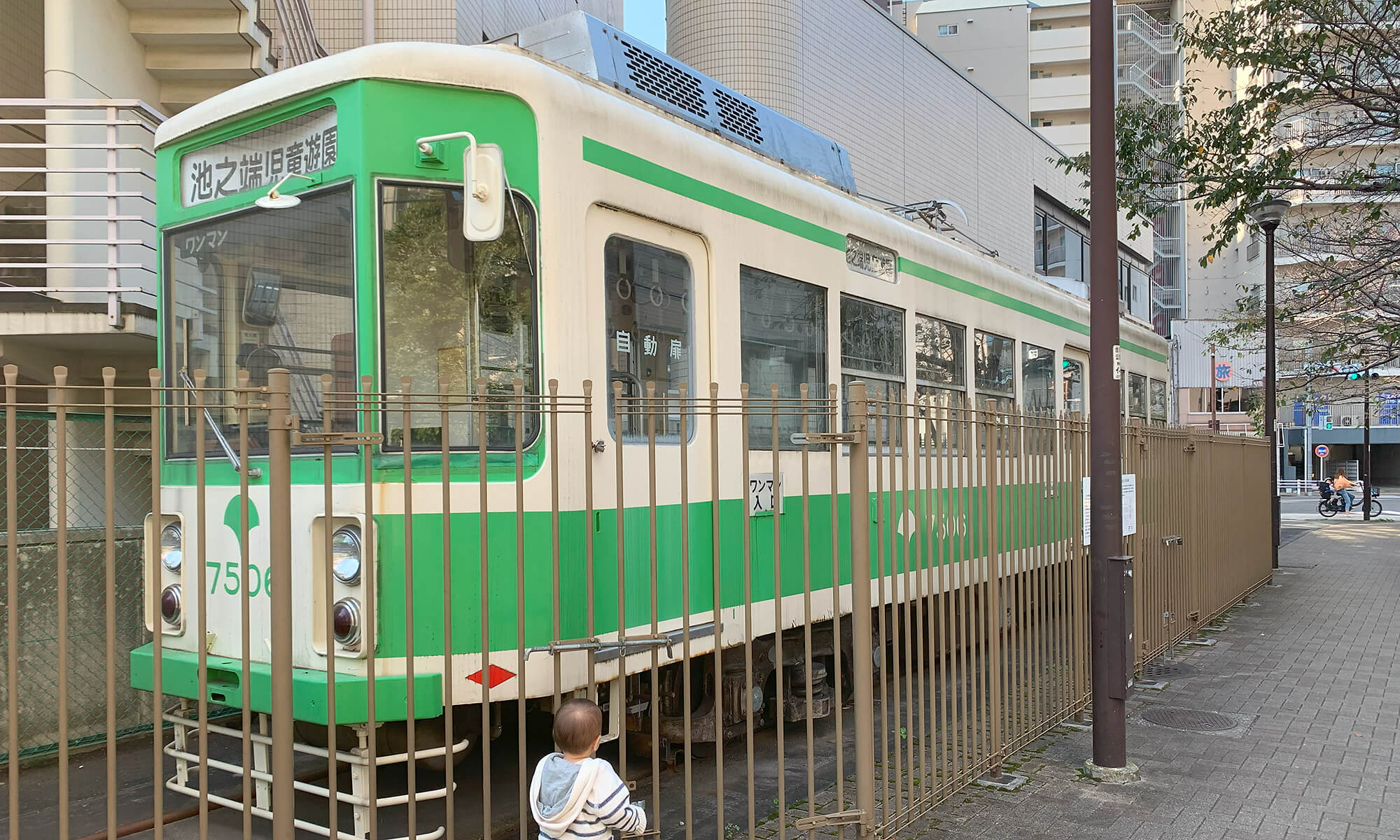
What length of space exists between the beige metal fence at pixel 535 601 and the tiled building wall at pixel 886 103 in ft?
29.0

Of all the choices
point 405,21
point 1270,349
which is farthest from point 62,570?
point 1270,349

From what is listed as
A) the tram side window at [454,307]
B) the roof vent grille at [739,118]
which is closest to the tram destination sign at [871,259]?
the roof vent grille at [739,118]

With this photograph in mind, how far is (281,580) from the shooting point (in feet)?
10.1

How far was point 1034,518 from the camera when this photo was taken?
6078 millimetres

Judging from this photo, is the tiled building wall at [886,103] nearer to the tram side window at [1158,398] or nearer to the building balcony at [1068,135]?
the tram side window at [1158,398]

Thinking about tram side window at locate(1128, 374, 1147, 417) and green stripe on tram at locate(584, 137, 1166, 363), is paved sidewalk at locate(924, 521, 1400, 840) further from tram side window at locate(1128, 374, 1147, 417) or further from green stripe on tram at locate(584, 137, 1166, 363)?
green stripe on tram at locate(584, 137, 1166, 363)

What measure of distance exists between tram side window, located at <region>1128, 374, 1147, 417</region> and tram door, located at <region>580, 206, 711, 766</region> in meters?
8.38

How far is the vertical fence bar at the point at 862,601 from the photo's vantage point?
422cm

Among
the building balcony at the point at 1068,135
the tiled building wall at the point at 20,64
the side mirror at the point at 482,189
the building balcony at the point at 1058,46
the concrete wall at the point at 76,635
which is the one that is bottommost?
the concrete wall at the point at 76,635

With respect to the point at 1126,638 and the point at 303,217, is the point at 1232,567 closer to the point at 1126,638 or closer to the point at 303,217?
the point at 1126,638

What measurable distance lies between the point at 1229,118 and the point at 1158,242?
48.9m

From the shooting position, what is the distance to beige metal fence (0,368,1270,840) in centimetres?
327

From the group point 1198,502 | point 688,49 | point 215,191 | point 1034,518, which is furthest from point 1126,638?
point 688,49

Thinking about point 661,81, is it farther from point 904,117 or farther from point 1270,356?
point 1270,356
